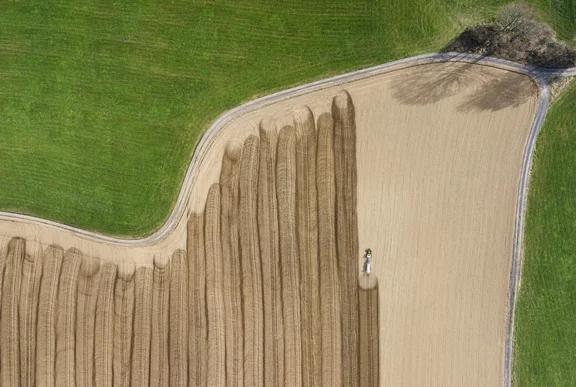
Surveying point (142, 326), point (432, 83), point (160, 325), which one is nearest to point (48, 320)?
point (142, 326)

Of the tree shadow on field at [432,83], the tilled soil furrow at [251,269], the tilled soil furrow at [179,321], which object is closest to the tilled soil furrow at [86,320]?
the tilled soil furrow at [179,321]

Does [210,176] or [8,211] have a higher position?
[210,176]

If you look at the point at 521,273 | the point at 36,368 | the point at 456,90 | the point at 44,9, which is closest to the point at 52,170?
the point at 44,9

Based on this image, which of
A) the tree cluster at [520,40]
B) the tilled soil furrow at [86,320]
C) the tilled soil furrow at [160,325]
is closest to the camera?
the tree cluster at [520,40]

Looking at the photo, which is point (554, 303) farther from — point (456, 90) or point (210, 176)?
point (210, 176)

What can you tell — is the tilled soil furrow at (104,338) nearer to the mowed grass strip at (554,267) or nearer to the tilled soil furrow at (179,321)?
the tilled soil furrow at (179,321)

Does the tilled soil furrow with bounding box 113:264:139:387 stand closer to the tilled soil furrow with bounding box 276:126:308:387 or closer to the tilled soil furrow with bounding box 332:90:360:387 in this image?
the tilled soil furrow with bounding box 276:126:308:387

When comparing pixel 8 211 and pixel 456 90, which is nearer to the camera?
pixel 456 90

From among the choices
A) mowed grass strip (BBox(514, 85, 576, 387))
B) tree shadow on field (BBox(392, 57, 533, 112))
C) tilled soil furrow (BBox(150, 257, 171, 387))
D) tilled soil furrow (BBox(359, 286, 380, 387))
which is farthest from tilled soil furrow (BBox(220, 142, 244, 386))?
mowed grass strip (BBox(514, 85, 576, 387))
